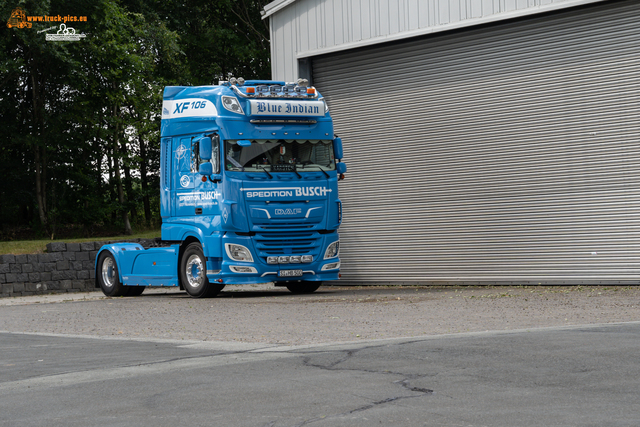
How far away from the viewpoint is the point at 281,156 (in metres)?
16.7

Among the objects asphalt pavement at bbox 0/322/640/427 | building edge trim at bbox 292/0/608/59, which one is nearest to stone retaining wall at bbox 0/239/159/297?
building edge trim at bbox 292/0/608/59

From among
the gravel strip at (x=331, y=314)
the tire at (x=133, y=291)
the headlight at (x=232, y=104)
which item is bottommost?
the tire at (x=133, y=291)

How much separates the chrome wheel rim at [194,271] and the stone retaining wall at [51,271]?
12.5 feet

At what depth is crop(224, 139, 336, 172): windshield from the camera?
53.2ft

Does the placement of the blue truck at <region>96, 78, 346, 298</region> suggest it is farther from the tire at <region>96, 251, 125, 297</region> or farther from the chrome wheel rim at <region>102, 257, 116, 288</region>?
the chrome wheel rim at <region>102, 257, 116, 288</region>

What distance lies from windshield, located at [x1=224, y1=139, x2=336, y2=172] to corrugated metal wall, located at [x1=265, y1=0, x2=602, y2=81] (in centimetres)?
393

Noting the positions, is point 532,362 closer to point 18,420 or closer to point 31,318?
point 18,420

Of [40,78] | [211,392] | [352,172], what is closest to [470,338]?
[211,392]

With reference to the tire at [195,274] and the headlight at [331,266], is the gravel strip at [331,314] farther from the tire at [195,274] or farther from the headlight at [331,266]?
the headlight at [331,266]

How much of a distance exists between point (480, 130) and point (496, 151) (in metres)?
0.60

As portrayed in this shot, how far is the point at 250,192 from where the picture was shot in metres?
16.2
